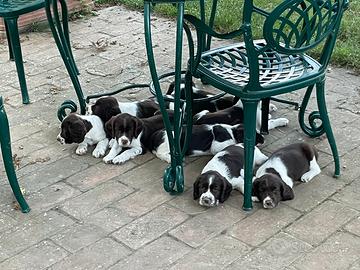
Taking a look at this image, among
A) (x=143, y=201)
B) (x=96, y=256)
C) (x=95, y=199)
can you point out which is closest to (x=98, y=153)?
(x=95, y=199)

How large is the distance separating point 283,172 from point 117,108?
52.2 inches

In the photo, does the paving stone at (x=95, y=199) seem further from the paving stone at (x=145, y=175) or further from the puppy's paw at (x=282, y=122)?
the puppy's paw at (x=282, y=122)

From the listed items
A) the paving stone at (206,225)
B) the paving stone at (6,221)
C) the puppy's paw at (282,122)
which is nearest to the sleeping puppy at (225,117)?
the puppy's paw at (282,122)

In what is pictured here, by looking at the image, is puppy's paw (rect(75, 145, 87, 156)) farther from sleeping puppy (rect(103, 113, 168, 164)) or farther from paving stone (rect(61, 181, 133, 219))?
paving stone (rect(61, 181, 133, 219))

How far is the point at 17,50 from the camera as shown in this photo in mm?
5344

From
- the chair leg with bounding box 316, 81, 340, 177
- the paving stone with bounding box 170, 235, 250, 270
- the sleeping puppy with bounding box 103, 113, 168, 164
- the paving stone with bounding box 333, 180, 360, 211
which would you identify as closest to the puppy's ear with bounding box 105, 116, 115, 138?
the sleeping puppy with bounding box 103, 113, 168, 164

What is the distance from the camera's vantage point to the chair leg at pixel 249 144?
3.75 metres

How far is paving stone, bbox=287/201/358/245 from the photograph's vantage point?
374 cm

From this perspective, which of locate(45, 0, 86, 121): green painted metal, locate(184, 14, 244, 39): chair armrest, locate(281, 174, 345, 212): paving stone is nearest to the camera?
locate(184, 14, 244, 39): chair armrest

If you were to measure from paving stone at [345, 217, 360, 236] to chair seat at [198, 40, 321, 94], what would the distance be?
0.82 m

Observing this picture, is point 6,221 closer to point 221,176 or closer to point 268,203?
point 221,176

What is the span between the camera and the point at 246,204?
3969mm

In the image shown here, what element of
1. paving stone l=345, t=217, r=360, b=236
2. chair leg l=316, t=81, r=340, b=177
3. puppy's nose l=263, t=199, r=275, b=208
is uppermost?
chair leg l=316, t=81, r=340, b=177

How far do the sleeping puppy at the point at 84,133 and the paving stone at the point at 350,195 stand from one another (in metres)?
1.54
